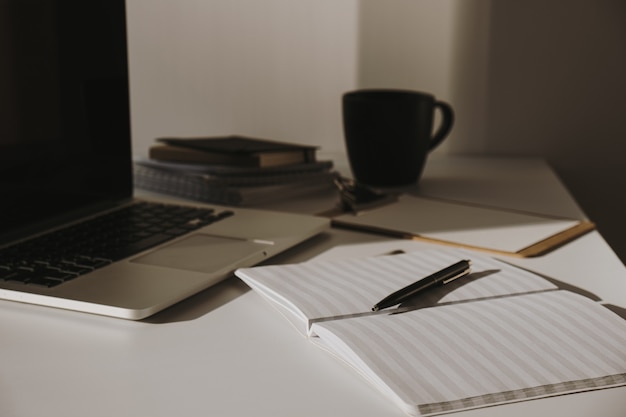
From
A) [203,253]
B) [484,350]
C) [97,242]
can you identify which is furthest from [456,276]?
[97,242]

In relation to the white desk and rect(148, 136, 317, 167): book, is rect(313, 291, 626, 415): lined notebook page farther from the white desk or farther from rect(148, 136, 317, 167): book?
rect(148, 136, 317, 167): book

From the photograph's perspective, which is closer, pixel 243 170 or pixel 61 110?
pixel 61 110

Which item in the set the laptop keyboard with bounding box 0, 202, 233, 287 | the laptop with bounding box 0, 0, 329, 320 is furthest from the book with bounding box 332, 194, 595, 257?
the laptop keyboard with bounding box 0, 202, 233, 287

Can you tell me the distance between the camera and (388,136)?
124 cm

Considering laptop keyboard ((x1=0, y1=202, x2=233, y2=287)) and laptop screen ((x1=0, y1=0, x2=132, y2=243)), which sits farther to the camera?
laptop screen ((x1=0, y1=0, x2=132, y2=243))

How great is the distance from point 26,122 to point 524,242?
577 millimetres

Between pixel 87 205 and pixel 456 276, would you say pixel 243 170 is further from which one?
pixel 456 276

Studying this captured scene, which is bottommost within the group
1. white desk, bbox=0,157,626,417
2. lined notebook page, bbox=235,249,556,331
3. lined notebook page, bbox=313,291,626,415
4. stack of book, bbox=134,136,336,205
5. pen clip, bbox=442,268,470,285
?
white desk, bbox=0,157,626,417

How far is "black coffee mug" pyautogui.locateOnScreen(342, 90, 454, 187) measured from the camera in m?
1.23

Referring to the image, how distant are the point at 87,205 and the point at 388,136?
1.54 feet

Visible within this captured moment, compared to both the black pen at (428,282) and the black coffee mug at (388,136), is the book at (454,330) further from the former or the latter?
the black coffee mug at (388,136)

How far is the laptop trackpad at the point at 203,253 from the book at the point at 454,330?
4 cm

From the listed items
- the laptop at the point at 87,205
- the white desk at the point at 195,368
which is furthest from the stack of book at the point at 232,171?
the white desk at the point at 195,368

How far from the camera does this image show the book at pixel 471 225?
94 cm
